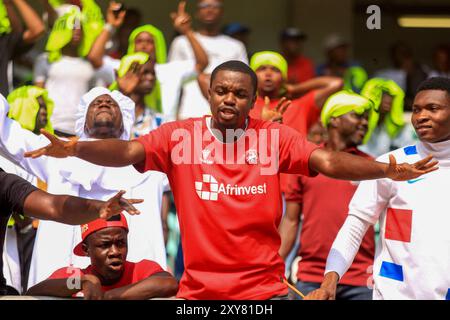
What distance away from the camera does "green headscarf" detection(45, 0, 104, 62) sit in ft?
28.6

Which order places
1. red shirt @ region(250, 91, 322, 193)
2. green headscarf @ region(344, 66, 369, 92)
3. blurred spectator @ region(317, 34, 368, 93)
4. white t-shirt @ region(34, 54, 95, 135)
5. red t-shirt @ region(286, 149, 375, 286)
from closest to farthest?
red t-shirt @ region(286, 149, 375, 286), red shirt @ region(250, 91, 322, 193), white t-shirt @ region(34, 54, 95, 135), green headscarf @ region(344, 66, 369, 92), blurred spectator @ region(317, 34, 368, 93)

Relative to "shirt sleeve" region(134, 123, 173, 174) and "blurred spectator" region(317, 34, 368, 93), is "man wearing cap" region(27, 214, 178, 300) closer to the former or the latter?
"shirt sleeve" region(134, 123, 173, 174)

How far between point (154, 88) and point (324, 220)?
2.09m

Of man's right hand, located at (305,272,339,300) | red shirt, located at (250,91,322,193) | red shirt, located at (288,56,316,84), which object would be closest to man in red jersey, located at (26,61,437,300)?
man's right hand, located at (305,272,339,300)

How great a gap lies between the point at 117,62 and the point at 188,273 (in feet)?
13.0

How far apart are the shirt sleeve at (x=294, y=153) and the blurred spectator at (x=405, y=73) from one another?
6.11 meters

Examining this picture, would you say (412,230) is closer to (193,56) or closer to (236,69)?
(236,69)

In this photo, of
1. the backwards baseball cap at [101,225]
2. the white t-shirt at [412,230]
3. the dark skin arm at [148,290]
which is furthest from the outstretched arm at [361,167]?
the backwards baseball cap at [101,225]

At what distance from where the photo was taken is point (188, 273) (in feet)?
17.1

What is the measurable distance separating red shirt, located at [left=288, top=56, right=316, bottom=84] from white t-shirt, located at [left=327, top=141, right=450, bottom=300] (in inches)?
194

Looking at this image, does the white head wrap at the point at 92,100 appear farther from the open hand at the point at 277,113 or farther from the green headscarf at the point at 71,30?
the green headscarf at the point at 71,30

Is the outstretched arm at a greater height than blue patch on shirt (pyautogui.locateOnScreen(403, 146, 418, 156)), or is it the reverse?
blue patch on shirt (pyautogui.locateOnScreen(403, 146, 418, 156))

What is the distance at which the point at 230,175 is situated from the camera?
205 inches
